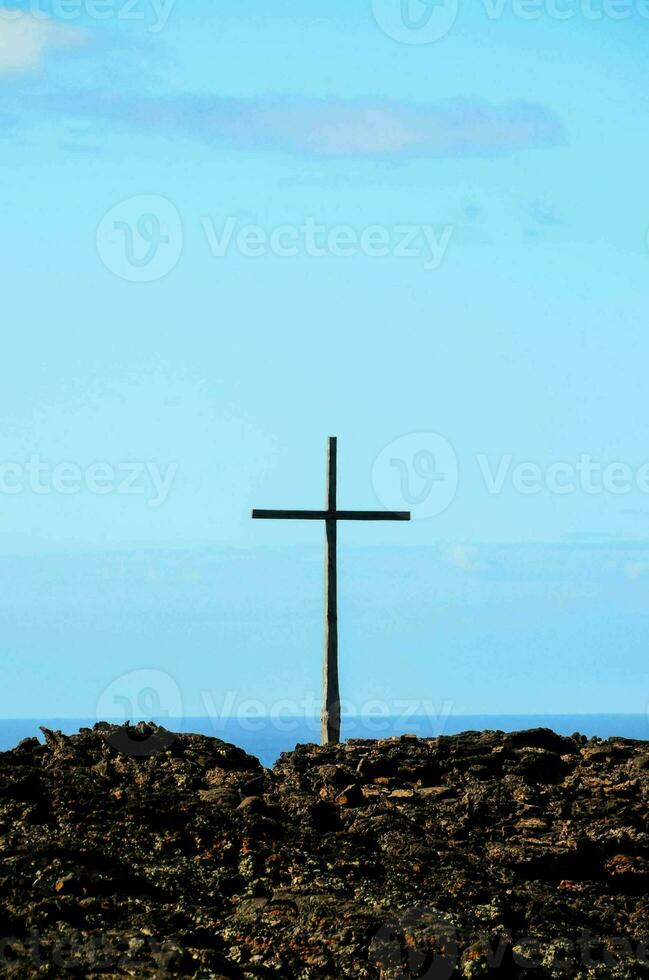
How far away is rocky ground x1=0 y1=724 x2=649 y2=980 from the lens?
12945mm

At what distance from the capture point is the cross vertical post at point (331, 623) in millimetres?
23266

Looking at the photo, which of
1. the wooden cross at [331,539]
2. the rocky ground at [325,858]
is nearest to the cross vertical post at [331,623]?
the wooden cross at [331,539]

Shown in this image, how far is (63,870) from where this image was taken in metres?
14.3

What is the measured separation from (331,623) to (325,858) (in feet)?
29.2

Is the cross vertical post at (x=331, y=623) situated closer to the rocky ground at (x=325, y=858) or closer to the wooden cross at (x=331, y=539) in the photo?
the wooden cross at (x=331, y=539)

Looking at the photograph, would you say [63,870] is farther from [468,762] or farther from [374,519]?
[374,519]

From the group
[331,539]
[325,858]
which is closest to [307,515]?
[331,539]

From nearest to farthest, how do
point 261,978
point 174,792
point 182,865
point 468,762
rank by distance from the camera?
point 261,978 → point 182,865 → point 174,792 → point 468,762

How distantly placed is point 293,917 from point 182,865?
1793 millimetres

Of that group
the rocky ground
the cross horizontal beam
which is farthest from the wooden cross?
the rocky ground

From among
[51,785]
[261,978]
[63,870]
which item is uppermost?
[51,785]

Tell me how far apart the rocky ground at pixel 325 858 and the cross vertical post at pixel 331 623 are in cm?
341

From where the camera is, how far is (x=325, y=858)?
49.3 feet

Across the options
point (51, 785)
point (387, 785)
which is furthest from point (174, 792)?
point (387, 785)
